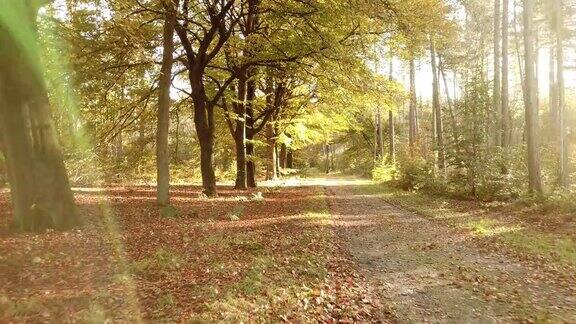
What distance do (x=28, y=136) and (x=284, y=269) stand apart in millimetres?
5795

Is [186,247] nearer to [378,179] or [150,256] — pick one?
[150,256]

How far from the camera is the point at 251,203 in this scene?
58.1 ft

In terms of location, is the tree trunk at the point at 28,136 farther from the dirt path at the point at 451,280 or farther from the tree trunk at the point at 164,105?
the dirt path at the point at 451,280

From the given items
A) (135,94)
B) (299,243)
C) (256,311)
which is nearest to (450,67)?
(135,94)

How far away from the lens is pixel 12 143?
8.77 metres

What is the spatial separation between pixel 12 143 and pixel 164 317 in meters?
5.77

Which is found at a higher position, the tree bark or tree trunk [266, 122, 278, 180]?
the tree bark

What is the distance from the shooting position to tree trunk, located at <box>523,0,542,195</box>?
15797 millimetres

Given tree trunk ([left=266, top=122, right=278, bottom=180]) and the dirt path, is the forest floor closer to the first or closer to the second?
the dirt path

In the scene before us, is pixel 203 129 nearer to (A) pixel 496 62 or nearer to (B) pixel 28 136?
(B) pixel 28 136

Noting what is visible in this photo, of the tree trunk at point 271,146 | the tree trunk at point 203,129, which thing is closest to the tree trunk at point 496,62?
the tree trunk at point 271,146

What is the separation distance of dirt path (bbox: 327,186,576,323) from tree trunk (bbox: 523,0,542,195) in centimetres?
578

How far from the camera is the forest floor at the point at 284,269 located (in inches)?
227

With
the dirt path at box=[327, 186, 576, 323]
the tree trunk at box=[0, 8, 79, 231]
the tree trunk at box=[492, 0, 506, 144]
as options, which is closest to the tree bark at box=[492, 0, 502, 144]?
the tree trunk at box=[492, 0, 506, 144]
